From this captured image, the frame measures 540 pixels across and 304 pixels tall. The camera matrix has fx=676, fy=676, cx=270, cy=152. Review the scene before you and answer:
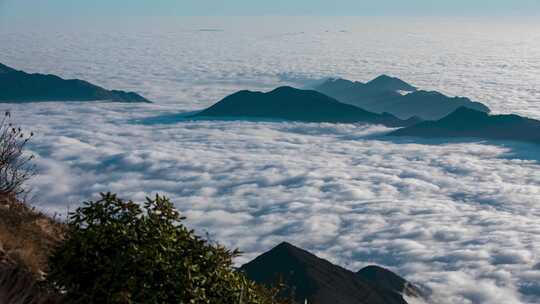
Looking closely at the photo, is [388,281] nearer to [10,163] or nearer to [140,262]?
[10,163]

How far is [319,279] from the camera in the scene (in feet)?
246

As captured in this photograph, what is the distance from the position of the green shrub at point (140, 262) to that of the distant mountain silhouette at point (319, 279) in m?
64.4

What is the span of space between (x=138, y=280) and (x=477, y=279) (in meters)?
99.3

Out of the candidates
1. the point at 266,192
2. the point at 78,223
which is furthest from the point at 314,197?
the point at 78,223

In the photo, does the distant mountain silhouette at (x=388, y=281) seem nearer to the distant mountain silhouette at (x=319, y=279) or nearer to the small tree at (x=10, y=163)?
the distant mountain silhouette at (x=319, y=279)

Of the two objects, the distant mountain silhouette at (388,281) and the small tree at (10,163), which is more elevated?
the small tree at (10,163)

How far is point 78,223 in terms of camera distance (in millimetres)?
7145

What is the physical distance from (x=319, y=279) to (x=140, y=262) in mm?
70064

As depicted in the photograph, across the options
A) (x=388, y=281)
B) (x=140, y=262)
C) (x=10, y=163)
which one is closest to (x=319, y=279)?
(x=388, y=281)

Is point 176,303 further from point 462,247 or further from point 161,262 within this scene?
point 462,247

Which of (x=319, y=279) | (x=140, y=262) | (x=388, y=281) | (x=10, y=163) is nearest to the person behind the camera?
(x=140, y=262)

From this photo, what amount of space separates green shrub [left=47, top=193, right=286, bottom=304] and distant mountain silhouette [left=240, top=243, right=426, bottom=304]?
211 ft

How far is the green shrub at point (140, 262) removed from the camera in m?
6.38

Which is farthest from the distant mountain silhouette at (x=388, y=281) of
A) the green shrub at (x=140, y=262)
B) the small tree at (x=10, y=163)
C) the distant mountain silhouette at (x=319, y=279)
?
the green shrub at (x=140, y=262)
